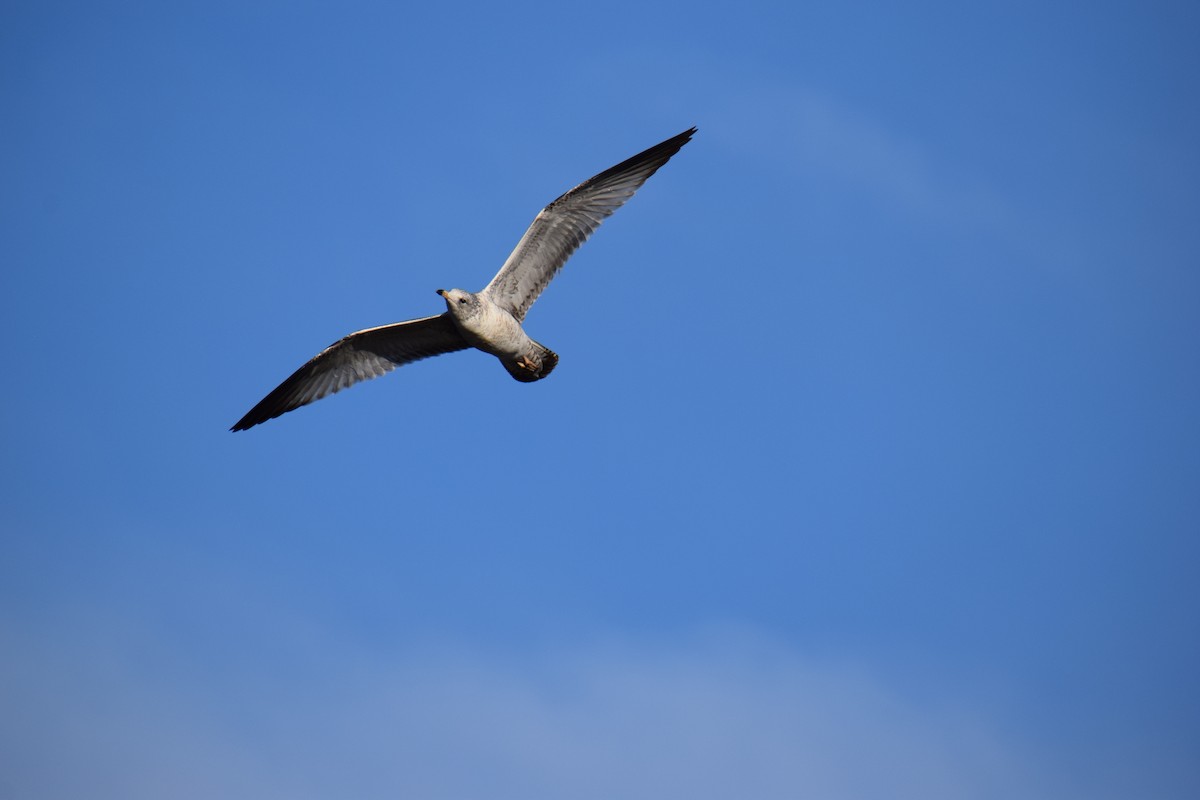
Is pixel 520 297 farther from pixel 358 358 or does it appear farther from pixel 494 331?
pixel 358 358

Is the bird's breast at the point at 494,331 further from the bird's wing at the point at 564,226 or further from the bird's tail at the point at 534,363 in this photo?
the bird's wing at the point at 564,226

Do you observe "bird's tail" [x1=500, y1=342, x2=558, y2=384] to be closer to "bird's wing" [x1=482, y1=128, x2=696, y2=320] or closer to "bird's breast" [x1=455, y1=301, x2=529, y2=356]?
"bird's breast" [x1=455, y1=301, x2=529, y2=356]

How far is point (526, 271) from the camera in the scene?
20.6m

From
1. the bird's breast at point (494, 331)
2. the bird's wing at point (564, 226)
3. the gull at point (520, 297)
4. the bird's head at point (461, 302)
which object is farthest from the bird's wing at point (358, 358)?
the bird's wing at point (564, 226)

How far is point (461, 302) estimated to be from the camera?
19844 millimetres

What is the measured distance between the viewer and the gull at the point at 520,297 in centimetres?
2014

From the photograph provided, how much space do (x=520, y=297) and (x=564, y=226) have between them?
124cm

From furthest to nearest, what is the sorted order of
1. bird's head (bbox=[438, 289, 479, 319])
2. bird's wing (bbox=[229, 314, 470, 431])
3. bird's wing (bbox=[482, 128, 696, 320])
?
bird's wing (bbox=[229, 314, 470, 431]) < bird's wing (bbox=[482, 128, 696, 320]) < bird's head (bbox=[438, 289, 479, 319])

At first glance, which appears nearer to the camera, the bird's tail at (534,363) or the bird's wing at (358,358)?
the bird's tail at (534,363)

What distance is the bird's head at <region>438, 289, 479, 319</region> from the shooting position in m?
19.8

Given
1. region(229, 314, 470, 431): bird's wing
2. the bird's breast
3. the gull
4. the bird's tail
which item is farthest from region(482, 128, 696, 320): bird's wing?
region(229, 314, 470, 431): bird's wing

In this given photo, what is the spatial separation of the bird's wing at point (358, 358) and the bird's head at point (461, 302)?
80 centimetres

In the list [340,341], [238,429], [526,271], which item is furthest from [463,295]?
[238,429]

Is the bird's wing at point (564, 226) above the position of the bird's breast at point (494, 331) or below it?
above
